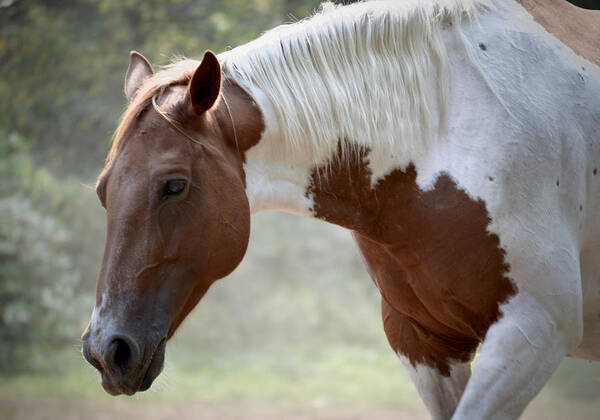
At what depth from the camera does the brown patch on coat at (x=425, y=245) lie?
2.12 metres

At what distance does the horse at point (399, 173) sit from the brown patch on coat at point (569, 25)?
0.04 feet

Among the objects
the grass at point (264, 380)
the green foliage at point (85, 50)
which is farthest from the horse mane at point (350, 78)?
the grass at point (264, 380)

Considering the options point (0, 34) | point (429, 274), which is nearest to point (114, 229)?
point (429, 274)

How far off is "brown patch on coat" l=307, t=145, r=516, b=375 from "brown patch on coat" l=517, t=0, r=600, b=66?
72 centimetres

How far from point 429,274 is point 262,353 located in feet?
23.7

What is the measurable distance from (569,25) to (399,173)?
2.93 feet

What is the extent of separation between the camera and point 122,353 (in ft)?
6.46

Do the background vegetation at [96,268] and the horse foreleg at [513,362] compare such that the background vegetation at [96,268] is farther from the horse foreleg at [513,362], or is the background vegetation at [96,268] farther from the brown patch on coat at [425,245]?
the horse foreleg at [513,362]

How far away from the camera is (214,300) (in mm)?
9680

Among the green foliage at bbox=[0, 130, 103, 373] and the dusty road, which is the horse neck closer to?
the dusty road

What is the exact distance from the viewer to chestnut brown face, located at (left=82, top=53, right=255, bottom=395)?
197cm

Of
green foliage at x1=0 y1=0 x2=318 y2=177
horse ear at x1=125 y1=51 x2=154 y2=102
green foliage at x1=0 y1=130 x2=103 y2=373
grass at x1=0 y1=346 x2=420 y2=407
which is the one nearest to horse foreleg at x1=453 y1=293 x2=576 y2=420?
horse ear at x1=125 y1=51 x2=154 y2=102

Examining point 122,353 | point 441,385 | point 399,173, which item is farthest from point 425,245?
point 122,353

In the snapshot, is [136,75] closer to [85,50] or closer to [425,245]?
[425,245]
